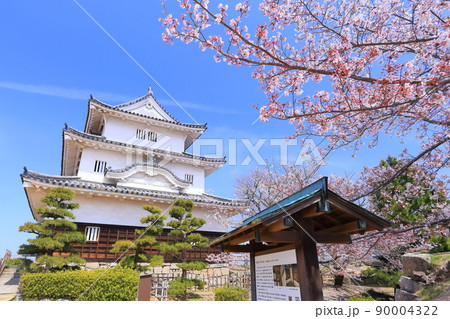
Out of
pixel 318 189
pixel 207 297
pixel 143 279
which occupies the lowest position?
pixel 207 297

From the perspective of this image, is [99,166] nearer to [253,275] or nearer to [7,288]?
[7,288]

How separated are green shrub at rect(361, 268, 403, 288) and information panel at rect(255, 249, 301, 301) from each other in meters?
9.62

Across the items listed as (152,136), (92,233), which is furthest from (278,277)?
(152,136)

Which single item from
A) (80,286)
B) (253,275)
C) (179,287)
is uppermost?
(253,275)

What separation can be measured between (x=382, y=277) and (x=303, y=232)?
10660 mm

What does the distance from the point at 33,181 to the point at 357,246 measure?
45.2 feet

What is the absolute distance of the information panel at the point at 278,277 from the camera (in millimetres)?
3521

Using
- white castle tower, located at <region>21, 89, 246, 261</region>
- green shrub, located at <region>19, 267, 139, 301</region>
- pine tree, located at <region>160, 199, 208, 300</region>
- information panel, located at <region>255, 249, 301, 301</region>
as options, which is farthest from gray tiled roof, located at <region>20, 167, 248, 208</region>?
information panel, located at <region>255, 249, 301, 301</region>

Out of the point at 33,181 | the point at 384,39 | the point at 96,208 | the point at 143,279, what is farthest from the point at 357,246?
the point at 33,181

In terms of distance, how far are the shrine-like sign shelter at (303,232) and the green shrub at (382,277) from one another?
372 inches

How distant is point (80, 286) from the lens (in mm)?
7863

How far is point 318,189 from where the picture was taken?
333cm

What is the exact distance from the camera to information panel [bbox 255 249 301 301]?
11.6 ft
